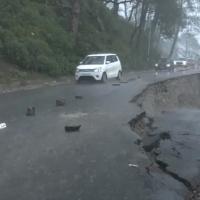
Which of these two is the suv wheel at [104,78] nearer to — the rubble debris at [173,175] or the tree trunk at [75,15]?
the tree trunk at [75,15]

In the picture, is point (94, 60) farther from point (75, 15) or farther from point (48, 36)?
point (75, 15)

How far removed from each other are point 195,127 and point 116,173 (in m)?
9.08

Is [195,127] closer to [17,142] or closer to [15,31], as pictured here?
[17,142]

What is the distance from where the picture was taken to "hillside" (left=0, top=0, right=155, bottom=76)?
88.9 ft

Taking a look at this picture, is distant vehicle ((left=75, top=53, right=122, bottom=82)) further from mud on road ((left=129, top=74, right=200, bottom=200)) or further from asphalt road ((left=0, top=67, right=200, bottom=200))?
asphalt road ((left=0, top=67, right=200, bottom=200))

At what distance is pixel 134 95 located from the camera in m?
21.3

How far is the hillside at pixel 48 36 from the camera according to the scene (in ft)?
88.9

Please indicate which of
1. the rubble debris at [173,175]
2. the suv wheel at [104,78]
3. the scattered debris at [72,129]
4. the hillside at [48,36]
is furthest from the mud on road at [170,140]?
the hillside at [48,36]

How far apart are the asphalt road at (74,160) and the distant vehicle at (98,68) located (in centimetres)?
1276

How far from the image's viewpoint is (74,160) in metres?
9.07

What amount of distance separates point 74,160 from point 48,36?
24.5 m

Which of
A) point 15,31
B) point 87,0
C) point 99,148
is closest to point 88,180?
point 99,148

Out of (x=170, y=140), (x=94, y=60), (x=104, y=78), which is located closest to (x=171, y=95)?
(x=104, y=78)

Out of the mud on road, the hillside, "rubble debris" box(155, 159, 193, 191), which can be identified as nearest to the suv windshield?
the hillside
